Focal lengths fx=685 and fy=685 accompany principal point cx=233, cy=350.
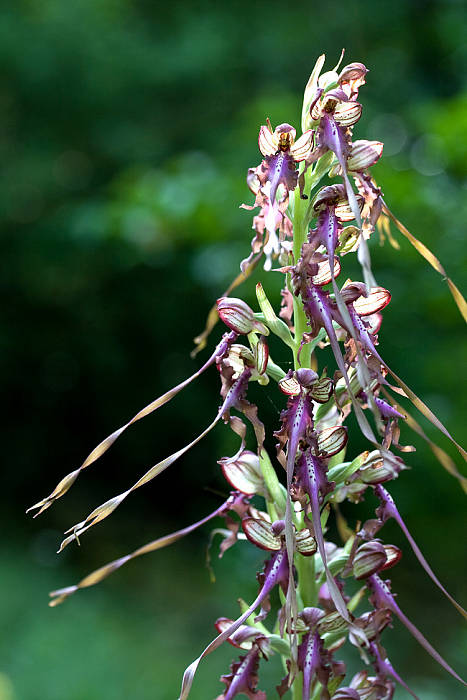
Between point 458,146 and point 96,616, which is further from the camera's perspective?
point 96,616

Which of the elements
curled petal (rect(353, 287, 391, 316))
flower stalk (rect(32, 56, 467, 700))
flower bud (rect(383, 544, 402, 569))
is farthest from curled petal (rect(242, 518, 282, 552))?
curled petal (rect(353, 287, 391, 316))

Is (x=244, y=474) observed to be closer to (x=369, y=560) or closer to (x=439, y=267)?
(x=369, y=560)

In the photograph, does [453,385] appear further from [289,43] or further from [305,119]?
[289,43]

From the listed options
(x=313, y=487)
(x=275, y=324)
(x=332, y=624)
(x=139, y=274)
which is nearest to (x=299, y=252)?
(x=275, y=324)

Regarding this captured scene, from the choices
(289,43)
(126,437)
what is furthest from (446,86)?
(126,437)

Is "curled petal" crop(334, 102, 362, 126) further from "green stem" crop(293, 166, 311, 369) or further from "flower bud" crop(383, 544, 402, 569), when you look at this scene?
"flower bud" crop(383, 544, 402, 569)

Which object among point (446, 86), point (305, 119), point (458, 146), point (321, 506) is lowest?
point (321, 506)

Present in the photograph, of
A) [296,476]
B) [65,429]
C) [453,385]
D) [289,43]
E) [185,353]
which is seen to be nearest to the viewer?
[296,476]

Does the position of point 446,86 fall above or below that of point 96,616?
above
